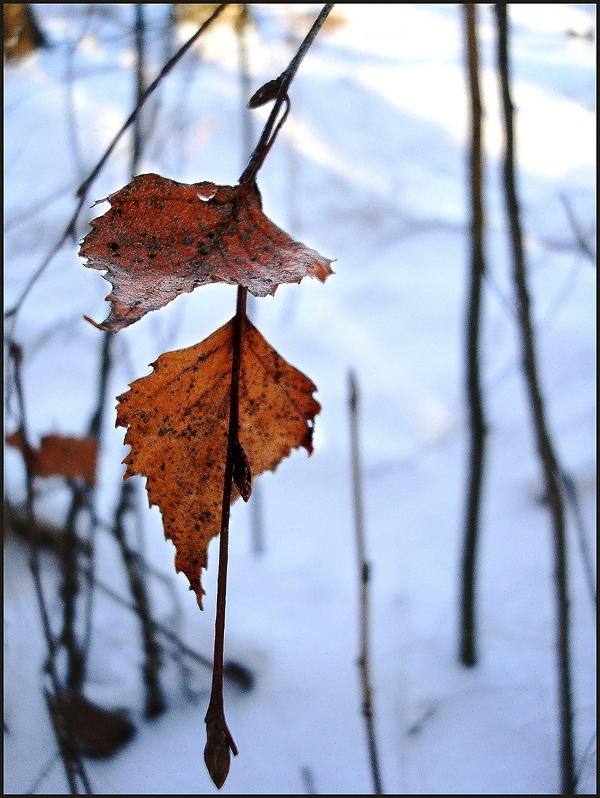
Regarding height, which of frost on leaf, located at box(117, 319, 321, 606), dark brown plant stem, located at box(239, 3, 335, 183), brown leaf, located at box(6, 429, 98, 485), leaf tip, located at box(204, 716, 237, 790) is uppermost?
dark brown plant stem, located at box(239, 3, 335, 183)

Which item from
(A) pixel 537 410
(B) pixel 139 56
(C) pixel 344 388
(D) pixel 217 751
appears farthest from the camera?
(C) pixel 344 388

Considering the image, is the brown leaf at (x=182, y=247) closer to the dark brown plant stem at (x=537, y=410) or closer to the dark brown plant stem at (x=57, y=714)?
the dark brown plant stem at (x=57, y=714)

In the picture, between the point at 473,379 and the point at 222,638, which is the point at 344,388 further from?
the point at 222,638

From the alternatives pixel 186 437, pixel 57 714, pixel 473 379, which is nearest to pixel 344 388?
pixel 473 379

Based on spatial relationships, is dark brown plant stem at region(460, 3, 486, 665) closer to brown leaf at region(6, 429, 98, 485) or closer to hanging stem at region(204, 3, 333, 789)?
brown leaf at region(6, 429, 98, 485)

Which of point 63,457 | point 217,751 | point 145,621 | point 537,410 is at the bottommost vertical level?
point 145,621

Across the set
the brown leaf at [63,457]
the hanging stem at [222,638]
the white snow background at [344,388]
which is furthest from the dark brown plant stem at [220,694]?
the brown leaf at [63,457]

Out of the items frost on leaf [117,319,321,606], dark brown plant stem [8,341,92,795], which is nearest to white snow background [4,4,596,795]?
dark brown plant stem [8,341,92,795]
